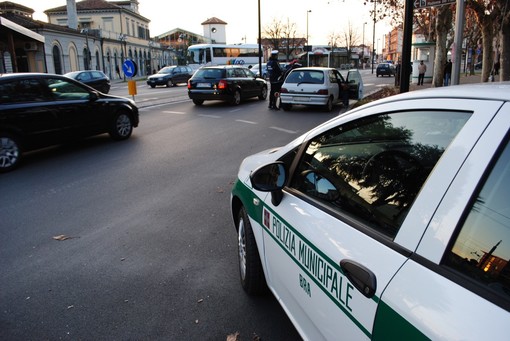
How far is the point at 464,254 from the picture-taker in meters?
1.33

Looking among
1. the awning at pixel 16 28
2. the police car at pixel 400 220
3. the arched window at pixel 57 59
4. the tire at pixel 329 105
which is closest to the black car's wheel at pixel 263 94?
the tire at pixel 329 105

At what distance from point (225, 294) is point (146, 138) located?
25.6 feet

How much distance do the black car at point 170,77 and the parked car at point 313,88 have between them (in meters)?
21.1

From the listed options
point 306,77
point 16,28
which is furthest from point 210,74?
point 16,28

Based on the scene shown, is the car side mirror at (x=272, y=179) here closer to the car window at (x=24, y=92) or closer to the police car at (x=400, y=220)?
the police car at (x=400, y=220)

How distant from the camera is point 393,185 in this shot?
188 centimetres

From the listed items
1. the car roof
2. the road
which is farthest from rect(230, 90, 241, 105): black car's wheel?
the car roof

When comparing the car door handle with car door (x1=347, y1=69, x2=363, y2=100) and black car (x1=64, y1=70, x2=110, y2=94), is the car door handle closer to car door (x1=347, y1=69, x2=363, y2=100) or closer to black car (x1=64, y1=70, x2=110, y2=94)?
car door (x1=347, y1=69, x2=363, y2=100)

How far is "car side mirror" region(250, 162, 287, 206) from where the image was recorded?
248 centimetres

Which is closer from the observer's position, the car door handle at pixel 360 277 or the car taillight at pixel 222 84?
the car door handle at pixel 360 277

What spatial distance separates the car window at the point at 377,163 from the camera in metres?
1.66

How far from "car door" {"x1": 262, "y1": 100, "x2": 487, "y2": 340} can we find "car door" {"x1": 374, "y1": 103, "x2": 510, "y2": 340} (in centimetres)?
8

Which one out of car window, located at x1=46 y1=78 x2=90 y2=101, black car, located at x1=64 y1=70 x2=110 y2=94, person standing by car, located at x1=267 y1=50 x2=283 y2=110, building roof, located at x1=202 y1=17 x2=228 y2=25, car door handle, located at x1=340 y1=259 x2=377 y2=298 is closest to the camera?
car door handle, located at x1=340 y1=259 x2=377 y2=298

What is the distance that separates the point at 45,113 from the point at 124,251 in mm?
5126
